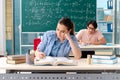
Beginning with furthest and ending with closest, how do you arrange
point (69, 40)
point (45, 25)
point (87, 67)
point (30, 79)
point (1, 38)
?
point (1, 38)
point (45, 25)
point (69, 40)
point (87, 67)
point (30, 79)

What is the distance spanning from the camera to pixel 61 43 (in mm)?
3521

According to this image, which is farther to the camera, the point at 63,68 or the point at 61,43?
the point at 61,43

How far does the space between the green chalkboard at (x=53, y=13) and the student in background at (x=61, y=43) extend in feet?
11.8

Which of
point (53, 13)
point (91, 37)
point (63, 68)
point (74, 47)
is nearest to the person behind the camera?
point (63, 68)

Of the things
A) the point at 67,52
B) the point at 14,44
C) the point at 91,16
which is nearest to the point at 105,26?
the point at 91,16

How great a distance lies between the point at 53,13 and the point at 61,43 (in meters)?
3.72

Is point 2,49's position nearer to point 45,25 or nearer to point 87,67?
point 45,25

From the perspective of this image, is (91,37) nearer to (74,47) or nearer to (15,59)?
(74,47)

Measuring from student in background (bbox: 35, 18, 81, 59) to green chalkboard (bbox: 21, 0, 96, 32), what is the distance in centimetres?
359

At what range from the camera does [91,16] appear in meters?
7.16

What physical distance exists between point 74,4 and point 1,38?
2265 millimetres

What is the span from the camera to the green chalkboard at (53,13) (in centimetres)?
713

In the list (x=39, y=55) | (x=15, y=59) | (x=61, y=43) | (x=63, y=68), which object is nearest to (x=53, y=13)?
(x=61, y=43)

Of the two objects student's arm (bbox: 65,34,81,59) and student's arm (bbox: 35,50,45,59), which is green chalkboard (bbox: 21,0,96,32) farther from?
student's arm (bbox: 35,50,45,59)
